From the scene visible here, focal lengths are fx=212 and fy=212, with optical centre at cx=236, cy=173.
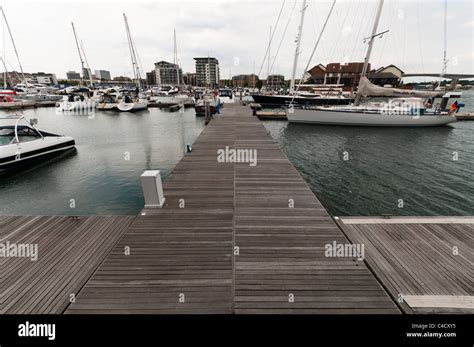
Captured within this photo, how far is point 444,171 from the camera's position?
16.4m

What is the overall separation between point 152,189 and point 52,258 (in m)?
3.23

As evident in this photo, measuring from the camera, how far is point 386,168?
55.2ft

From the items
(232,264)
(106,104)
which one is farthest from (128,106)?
(232,264)

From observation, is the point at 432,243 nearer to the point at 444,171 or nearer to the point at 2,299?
the point at 2,299

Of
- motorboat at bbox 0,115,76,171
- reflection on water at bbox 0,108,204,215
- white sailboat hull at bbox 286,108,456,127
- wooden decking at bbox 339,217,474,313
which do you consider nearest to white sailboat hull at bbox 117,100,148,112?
reflection on water at bbox 0,108,204,215

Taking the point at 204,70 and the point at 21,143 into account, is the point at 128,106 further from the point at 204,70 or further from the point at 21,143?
the point at 204,70

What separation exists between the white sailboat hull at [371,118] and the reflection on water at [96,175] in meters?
19.1

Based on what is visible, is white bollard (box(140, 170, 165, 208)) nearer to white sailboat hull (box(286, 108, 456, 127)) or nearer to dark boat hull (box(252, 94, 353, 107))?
white sailboat hull (box(286, 108, 456, 127))

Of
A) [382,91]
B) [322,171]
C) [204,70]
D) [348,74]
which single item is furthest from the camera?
[204,70]

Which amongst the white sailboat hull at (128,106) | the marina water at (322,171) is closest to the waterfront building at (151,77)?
the white sailboat hull at (128,106)

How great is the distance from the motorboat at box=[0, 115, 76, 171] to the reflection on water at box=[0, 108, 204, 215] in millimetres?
996

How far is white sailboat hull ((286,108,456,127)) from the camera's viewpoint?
102 feet
